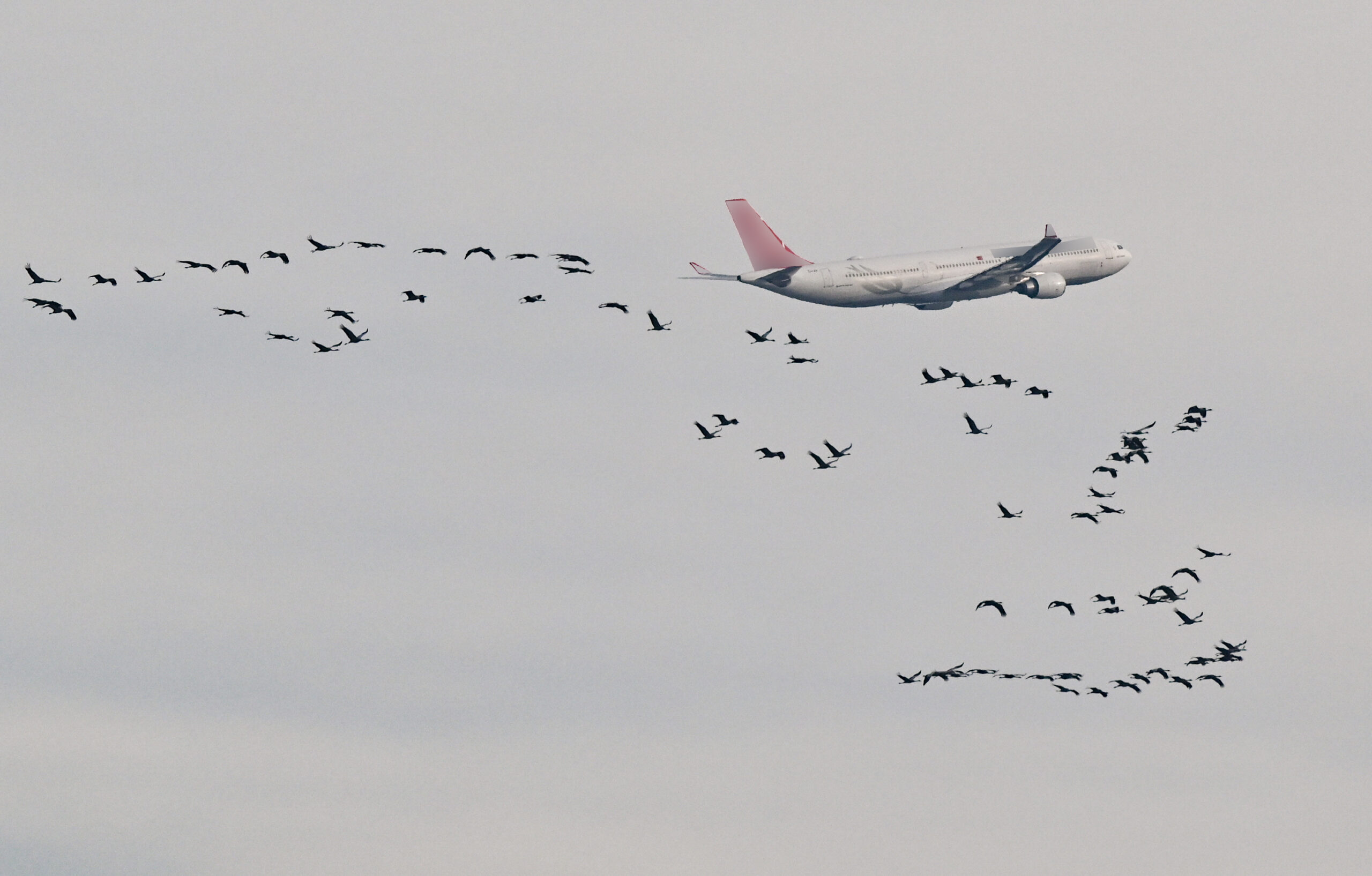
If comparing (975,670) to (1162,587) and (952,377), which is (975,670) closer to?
(1162,587)

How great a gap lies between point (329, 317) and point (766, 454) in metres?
39.4

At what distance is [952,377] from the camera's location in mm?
184250

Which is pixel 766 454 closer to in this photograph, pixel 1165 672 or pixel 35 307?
pixel 1165 672

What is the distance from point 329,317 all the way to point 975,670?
62.1 m

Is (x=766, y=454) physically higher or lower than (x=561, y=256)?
lower

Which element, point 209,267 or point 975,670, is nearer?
point 209,267

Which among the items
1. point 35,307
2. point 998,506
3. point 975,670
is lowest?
point 975,670

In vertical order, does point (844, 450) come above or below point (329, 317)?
below

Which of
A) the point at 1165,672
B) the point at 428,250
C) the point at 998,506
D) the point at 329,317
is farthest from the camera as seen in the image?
the point at 1165,672

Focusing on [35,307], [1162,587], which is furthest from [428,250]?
[1162,587]

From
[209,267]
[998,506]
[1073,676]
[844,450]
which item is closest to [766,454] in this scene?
[844,450]

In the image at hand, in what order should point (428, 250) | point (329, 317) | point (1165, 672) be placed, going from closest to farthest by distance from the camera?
1. point (428, 250)
2. point (329, 317)
3. point (1165, 672)

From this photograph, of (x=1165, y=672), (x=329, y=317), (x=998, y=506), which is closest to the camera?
(x=329, y=317)

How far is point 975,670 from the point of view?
536ft
